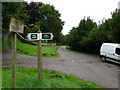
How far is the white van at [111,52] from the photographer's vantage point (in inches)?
556

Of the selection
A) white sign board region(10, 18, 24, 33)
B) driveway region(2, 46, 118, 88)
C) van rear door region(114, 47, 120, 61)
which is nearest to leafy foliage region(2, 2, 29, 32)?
driveway region(2, 46, 118, 88)

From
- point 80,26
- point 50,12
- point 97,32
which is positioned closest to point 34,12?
point 50,12

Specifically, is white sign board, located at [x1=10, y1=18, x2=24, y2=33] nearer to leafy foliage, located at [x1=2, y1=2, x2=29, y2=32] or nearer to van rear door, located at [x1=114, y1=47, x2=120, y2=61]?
van rear door, located at [x1=114, y1=47, x2=120, y2=61]

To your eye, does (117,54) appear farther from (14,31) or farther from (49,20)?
(49,20)

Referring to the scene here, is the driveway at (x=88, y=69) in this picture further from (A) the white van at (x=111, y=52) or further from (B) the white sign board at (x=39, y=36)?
(B) the white sign board at (x=39, y=36)

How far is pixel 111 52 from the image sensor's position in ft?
49.0

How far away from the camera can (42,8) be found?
2026 inches

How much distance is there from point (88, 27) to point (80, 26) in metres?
1.91

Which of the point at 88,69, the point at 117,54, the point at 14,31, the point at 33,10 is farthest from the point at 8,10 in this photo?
the point at 33,10

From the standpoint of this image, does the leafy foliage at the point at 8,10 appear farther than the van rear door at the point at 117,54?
Yes

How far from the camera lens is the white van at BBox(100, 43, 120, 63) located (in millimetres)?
14133

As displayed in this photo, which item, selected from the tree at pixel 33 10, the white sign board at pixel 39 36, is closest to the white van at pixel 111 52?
the white sign board at pixel 39 36

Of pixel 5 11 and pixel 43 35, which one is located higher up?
pixel 5 11

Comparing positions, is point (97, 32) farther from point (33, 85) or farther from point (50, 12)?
point (50, 12)
